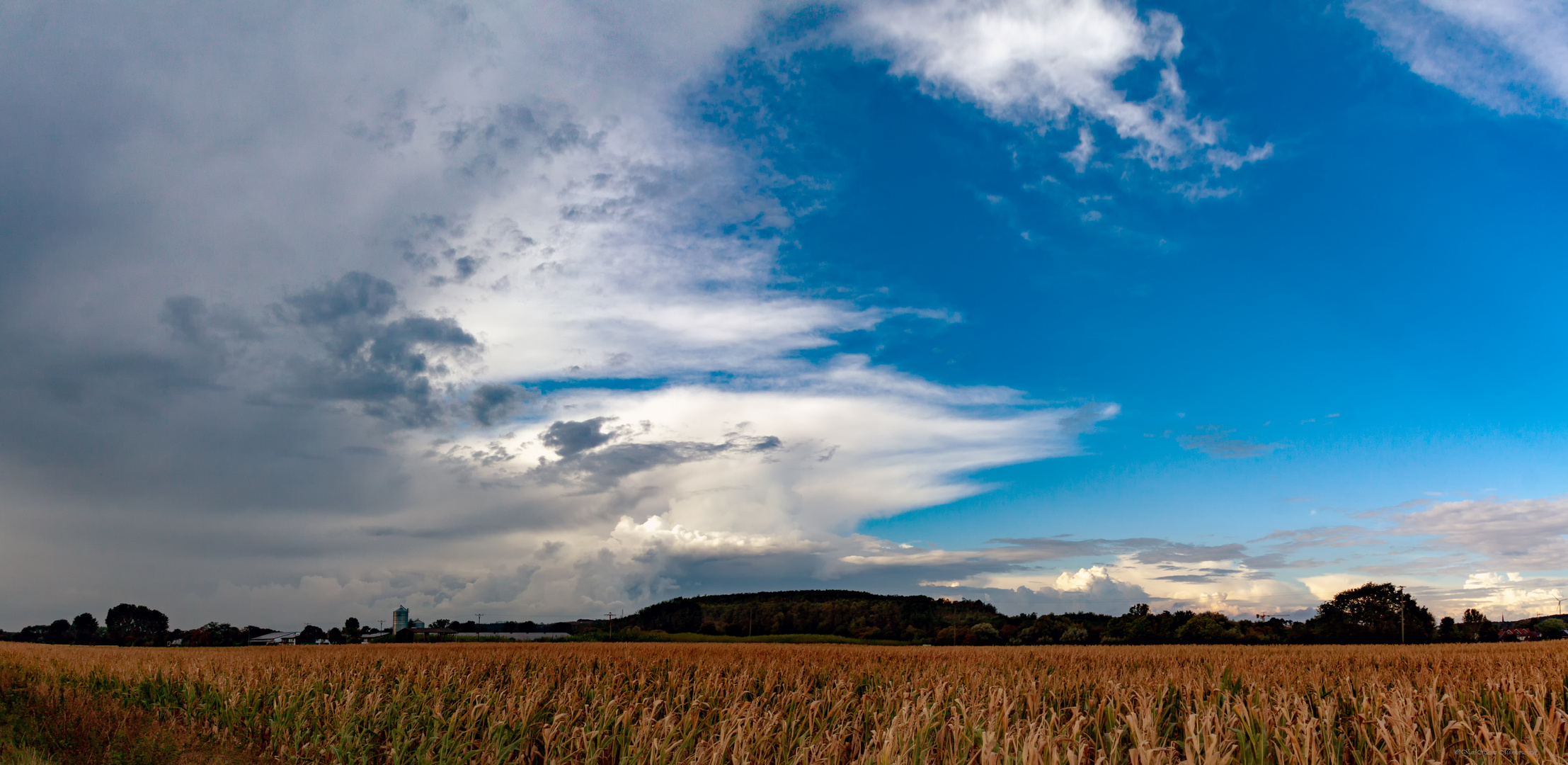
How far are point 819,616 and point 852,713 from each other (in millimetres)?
132639

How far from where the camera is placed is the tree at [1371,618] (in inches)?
3716

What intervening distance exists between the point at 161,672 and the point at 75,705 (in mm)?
3246

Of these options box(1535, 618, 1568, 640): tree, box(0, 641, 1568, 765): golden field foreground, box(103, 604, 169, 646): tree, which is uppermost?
box(0, 641, 1568, 765): golden field foreground

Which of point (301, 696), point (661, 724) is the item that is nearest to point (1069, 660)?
point (661, 724)

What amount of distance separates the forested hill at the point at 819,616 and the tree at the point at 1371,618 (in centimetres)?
4543

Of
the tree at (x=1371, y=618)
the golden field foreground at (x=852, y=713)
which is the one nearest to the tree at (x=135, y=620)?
the golden field foreground at (x=852, y=713)

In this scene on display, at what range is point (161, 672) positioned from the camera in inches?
852

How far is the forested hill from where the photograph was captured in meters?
120

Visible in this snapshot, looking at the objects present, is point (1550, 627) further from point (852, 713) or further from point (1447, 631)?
point (852, 713)

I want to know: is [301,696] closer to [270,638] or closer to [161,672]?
[161,672]

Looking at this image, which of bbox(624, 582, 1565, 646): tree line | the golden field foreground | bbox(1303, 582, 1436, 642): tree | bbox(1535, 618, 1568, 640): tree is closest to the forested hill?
bbox(624, 582, 1565, 646): tree line

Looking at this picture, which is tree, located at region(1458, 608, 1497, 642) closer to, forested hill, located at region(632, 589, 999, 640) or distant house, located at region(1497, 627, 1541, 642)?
distant house, located at region(1497, 627, 1541, 642)

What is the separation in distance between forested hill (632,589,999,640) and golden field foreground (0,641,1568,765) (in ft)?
308

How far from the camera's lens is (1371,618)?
3895 inches
